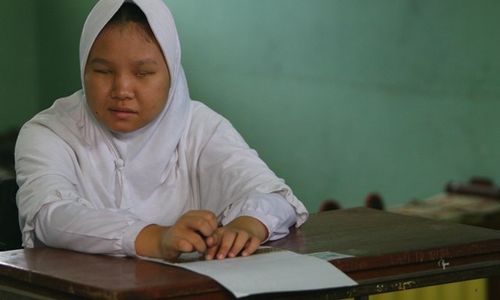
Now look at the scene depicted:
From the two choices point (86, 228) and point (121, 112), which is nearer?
point (86, 228)

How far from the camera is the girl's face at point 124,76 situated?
2.44 m

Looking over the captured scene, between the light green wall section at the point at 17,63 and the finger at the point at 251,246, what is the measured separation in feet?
18.2

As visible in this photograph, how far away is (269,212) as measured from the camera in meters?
2.43

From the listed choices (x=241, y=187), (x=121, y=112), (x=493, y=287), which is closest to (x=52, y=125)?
(x=121, y=112)

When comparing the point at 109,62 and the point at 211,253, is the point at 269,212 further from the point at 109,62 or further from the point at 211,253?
the point at 109,62

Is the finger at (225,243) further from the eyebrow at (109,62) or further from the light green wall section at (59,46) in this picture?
the light green wall section at (59,46)

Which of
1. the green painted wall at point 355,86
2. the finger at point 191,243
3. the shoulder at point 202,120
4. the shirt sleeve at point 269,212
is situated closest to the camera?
the finger at point 191,243

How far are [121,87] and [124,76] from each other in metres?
0.02

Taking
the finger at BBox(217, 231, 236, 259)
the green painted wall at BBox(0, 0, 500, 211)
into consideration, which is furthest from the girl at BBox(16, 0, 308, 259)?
the green painted wall at BBox(0, 0, 500, 211)

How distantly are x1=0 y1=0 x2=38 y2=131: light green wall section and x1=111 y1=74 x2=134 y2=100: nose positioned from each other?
529cm

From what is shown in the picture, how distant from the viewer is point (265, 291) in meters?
1.97

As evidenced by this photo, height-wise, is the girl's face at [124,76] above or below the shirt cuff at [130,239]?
above

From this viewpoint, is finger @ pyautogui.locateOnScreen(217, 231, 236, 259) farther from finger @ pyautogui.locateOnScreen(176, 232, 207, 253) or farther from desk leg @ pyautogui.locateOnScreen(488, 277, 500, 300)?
desk leg @ pyautogui.locateOnScreen(488, 277, 500, 300)

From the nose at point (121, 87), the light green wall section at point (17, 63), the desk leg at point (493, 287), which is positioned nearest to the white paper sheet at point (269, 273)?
the nose at point (121, 87)
